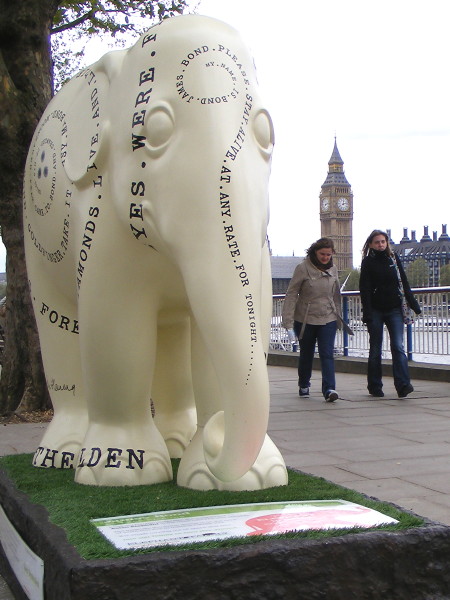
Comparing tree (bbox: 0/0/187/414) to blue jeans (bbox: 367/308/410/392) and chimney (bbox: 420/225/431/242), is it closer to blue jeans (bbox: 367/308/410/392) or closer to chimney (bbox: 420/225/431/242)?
blue jeans (bbox: 367/308/410/392)

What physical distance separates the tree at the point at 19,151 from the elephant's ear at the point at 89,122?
146 inches

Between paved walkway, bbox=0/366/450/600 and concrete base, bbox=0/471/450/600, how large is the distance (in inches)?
40.2

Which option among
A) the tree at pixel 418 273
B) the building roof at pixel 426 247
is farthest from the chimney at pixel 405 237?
the tree at pixel 418 273

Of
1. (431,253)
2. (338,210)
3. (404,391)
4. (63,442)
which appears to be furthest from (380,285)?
(338,210)

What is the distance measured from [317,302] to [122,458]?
5602mm

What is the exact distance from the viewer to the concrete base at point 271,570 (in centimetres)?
248

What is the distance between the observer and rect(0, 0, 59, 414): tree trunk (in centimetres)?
730

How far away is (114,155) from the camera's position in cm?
331

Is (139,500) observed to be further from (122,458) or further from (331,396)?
(331,396)

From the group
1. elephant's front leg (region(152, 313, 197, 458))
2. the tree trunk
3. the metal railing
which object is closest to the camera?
elephant's front leg (region(152, 313, 197, 458))

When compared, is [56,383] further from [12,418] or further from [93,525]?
[12,418]

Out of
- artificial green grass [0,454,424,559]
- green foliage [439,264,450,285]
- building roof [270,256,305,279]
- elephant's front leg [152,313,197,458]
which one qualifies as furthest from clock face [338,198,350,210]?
artificial green grass [0,454,424,559]

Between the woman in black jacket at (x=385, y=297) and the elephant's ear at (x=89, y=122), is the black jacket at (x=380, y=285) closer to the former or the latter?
the woman in black jacket at (x=385, y=297)

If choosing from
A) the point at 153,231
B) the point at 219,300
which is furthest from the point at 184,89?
the point at 219,300
